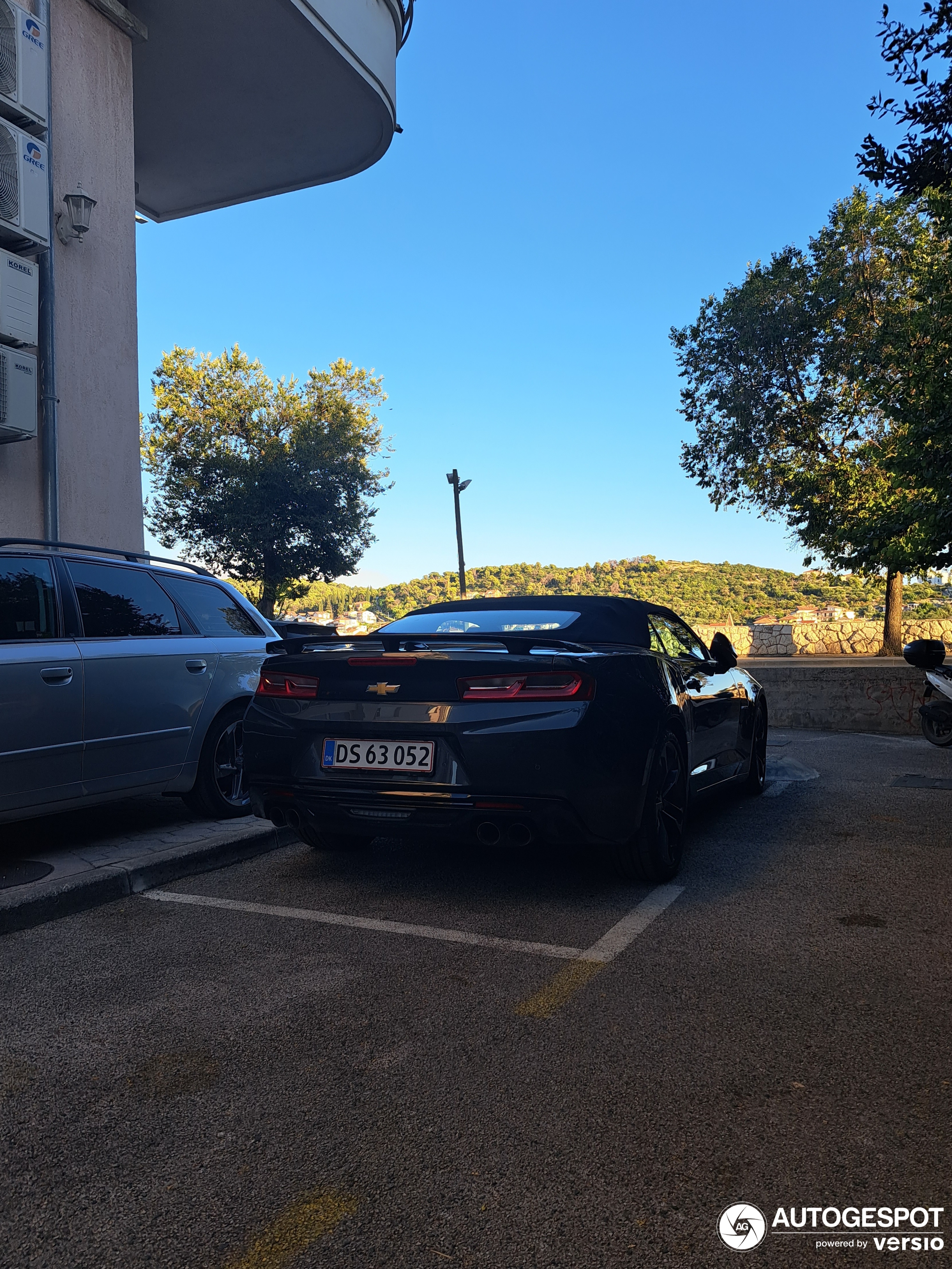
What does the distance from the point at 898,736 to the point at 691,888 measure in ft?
26.6

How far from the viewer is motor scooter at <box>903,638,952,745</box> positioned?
938cm

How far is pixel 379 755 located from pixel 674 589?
53.7m


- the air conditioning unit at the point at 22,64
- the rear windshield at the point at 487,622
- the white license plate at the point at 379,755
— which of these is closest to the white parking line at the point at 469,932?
the white license plate at the point at 379,755

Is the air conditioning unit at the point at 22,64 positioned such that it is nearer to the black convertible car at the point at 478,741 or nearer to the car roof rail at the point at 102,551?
the car roof rail at the point at 102,551

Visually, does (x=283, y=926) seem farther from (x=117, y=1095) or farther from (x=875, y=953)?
(x=875, y=953)

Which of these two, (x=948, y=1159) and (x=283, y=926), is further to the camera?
(x=283, y=926)

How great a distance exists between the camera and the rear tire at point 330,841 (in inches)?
189

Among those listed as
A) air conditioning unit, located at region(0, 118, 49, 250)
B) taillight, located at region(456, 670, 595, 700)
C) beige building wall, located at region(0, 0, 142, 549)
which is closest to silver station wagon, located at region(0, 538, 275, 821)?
taillight, located at region(456, 670, 595, 700)

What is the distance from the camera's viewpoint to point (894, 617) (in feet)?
92.0

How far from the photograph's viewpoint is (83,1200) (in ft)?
6.40

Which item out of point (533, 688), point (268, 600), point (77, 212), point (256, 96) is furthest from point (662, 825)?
point (268, 600)

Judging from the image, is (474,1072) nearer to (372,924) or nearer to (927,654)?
(372,924)

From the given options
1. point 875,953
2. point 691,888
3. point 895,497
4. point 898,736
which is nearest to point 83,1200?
point 875,953

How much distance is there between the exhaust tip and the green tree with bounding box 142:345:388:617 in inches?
1232
